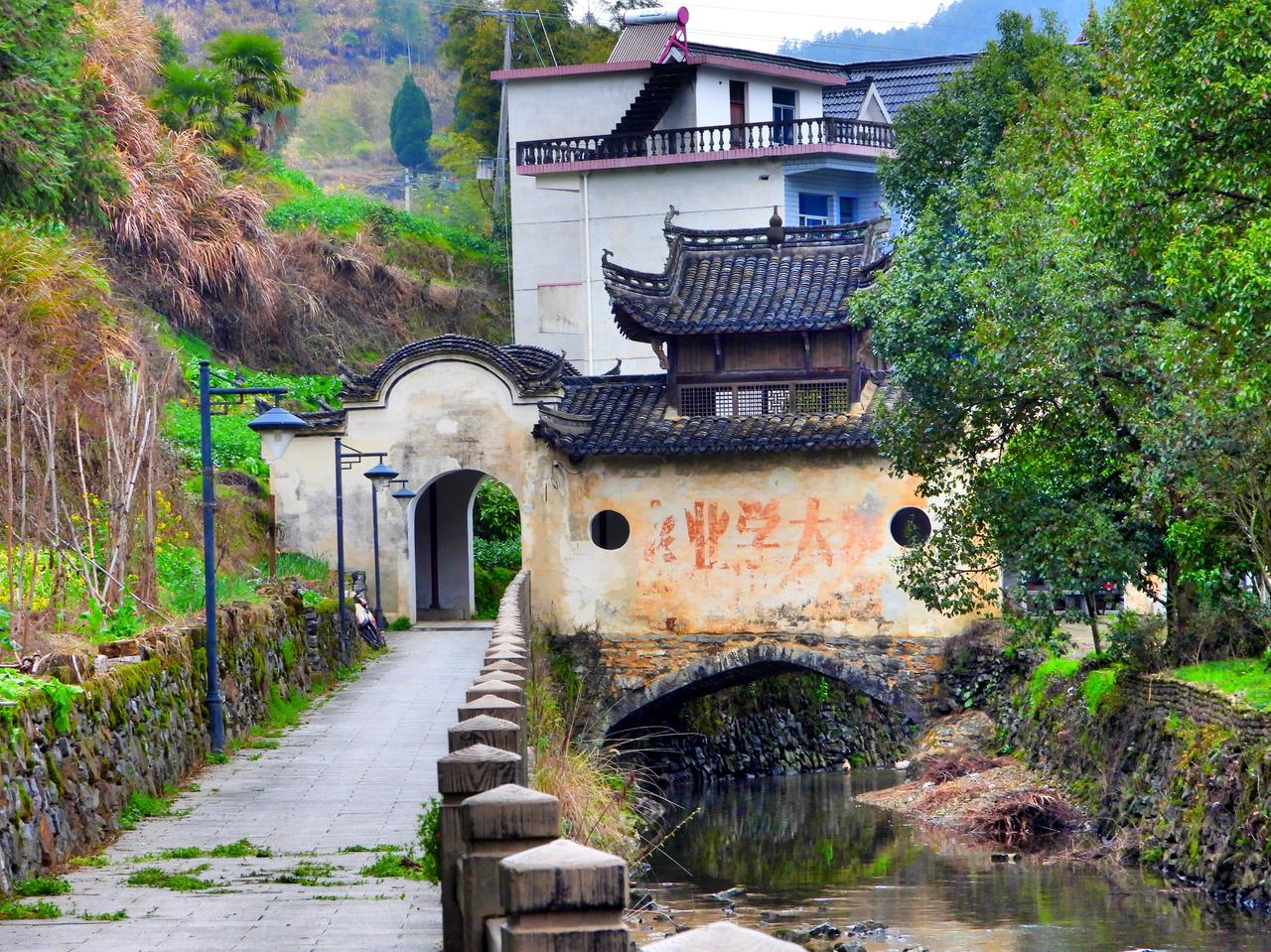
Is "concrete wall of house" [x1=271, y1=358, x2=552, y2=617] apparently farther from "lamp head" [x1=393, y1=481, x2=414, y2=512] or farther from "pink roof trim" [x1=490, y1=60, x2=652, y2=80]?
"pink roof trim" [x1=490, y1=60, x2=652, y2=80]

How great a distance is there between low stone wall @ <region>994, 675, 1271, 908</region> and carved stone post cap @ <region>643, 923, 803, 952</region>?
1355cm

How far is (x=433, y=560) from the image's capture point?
108 ft

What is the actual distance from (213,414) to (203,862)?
2476 cm

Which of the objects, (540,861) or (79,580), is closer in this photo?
(540,861)

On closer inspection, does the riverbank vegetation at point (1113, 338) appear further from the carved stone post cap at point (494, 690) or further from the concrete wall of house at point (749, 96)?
the concrete wall of house at point (749, 96)

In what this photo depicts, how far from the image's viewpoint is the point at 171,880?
34.6 feet

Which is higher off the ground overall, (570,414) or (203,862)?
(570,414)

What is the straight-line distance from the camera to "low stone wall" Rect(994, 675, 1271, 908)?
1591 centimetres

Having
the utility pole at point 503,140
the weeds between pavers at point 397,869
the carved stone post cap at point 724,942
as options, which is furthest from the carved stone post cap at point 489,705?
the utility pole at point 503,140

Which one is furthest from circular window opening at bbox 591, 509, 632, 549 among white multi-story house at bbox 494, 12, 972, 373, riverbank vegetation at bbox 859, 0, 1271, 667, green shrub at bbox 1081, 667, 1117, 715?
white multi-story house at bbox 494, 12, 972, 373

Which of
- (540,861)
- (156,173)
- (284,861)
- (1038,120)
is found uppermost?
(156,173)

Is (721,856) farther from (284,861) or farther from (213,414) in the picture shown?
(213,414)

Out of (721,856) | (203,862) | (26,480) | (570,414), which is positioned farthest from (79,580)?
(570,414)

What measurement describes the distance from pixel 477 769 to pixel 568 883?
10.4 ft
